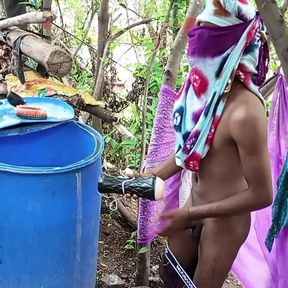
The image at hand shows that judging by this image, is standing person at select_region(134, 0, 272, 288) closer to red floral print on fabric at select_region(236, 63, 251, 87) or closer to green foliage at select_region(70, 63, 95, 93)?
red floral print on fabric at select_region(236, 63, 251, 87)

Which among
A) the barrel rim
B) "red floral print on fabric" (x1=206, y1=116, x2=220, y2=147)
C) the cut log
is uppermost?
"red floral print on fabric" (x1=206, y1=116, x2=220, y2=147)

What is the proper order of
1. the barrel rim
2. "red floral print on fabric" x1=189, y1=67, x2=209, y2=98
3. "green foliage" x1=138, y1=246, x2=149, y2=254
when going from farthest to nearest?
1. "green foliage" x1=138, y1=246, x2=149, y2=254
2. the barrel rim
3. "red floral print on fabric" x1=189, y1=67, x2=209, y2=98

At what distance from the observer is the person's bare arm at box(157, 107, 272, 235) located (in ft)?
5.00

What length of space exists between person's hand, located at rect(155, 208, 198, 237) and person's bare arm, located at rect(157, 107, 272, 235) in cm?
8

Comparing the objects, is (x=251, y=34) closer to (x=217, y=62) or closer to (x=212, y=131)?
(x=217, y=62)

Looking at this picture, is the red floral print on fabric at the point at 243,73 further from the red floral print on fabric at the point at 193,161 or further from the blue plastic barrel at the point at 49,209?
the blue plastic barrel at the point at 49,209

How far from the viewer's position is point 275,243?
2.04 metres

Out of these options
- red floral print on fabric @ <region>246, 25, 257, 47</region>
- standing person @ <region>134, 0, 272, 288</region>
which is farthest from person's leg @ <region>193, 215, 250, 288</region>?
red floral print on fabric @ <region>246, 25, 257, 47</region>

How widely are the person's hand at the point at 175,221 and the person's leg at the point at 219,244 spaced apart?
0.08m

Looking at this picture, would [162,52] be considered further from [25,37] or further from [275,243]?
[275,243]

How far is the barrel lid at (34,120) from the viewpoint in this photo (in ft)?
6.53

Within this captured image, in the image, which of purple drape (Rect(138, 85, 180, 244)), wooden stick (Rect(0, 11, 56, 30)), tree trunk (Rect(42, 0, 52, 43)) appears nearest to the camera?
purple drape (Rect(138, 85, 180, 244))

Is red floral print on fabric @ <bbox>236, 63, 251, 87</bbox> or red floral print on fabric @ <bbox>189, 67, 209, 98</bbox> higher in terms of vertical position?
red floral print on fabric @ <bbox>236, 63, 251, 87</bbox>

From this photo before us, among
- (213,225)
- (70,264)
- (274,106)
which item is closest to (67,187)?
(70,264)
